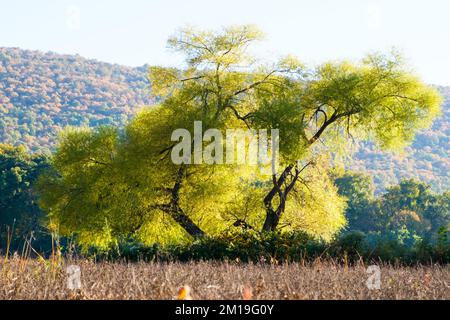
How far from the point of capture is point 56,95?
132250mm

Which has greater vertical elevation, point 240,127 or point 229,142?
point 240,127

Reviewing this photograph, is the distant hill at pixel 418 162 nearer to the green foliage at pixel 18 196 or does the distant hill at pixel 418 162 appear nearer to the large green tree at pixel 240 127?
the green foliage at pixel 18 196

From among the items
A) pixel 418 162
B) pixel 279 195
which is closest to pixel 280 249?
pixel 279 195

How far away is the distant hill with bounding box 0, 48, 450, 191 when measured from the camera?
361 feet

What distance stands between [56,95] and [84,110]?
9.93 meters

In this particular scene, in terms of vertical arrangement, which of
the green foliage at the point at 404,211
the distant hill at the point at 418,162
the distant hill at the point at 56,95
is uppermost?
the distant hill at the point at 56,95

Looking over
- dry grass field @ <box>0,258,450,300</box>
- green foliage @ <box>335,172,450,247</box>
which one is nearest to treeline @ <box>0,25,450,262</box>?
dry grass field @ <box>0,258,450,300</box>

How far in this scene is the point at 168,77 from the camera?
1098 inches

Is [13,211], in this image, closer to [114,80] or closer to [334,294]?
[334,294]

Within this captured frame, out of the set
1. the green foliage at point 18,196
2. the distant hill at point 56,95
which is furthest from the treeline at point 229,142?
the distant hill at point 56,95

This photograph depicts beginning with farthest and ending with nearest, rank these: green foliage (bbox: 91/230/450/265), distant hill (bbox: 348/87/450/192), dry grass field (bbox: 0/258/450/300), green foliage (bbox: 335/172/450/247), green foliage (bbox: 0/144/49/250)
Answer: distant hill (bbox: 348/87/450/192), green foliage (bbox: 335/172/450/247), green foliage (bbox: 0/144/49/250), green foliage (bbox: 91/230/450/265), dry grass field (bbox: 0/258/450/300)

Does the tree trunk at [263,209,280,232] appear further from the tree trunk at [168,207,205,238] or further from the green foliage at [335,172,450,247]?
the green foliage at [335,172,450,247]

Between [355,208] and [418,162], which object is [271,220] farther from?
[418,162]

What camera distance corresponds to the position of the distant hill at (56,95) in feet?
365
